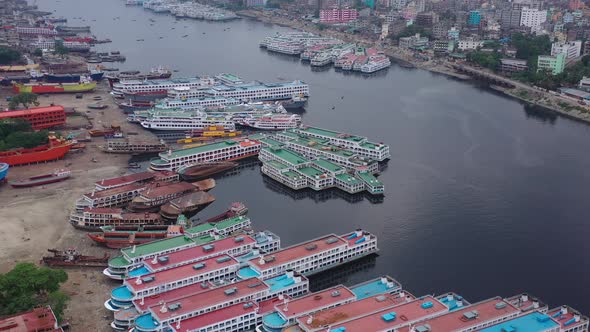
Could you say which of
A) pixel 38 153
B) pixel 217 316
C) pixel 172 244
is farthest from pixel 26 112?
pixel 217 316

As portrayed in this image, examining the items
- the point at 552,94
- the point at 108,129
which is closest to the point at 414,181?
the point at 108,129

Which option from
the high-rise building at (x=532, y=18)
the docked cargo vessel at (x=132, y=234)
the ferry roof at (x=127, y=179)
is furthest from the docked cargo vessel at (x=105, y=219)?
the high-rise building at (x=532, y=18)

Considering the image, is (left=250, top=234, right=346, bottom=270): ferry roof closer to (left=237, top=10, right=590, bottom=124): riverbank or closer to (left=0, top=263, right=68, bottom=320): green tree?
(left=0, top=263, right=68, bottom=320): green tree

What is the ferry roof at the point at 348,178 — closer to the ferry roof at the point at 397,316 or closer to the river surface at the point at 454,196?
the river surface at the point at 454,196

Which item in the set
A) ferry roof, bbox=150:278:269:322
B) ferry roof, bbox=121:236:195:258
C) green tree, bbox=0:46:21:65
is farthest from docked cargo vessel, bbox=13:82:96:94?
ferry roof, bbox=150:278:269:322

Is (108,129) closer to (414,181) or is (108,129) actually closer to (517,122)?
(414,181)
